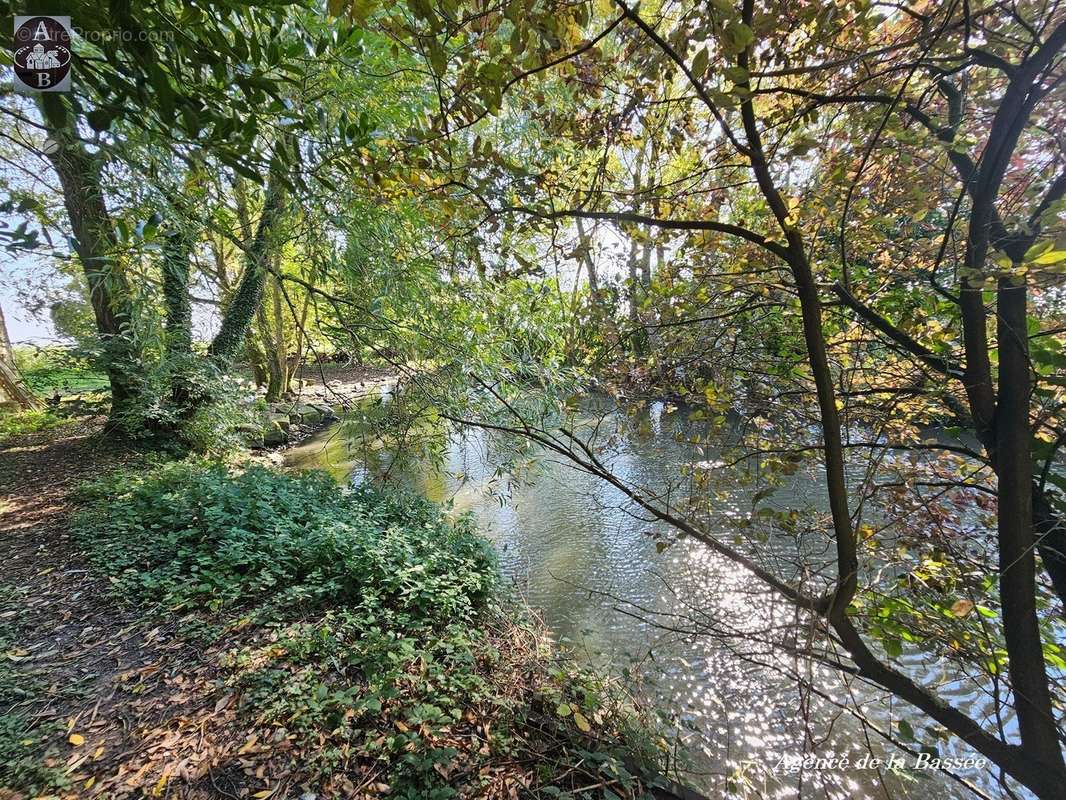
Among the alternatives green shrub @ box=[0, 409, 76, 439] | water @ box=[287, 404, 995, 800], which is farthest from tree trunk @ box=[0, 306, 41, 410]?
water @ box=[287, 404, 995, 800]

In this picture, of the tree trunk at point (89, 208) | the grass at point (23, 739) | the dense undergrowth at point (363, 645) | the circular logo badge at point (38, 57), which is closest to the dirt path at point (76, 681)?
the grass at point (23, 739)

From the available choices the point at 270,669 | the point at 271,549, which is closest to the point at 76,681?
the point at 270,669

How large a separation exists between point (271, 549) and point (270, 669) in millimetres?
1283

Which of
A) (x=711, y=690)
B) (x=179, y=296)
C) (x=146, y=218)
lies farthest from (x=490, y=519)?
(x=146, y=218)

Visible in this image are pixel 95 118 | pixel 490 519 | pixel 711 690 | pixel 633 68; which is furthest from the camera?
pixel 490 519

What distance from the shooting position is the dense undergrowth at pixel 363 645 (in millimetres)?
1987

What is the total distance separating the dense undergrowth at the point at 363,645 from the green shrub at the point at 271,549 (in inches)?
0.6

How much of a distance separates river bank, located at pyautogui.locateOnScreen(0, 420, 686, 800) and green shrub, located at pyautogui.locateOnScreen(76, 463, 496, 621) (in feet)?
0.06

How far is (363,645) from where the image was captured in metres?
2.56

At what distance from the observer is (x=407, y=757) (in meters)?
1.92

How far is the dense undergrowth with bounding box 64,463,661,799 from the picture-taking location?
1.99m

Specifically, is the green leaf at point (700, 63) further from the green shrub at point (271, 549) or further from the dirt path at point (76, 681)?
the green shrub at point (271, 549)

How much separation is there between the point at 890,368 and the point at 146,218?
10.5 ft

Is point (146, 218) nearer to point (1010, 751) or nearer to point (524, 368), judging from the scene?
point (524, 368)
